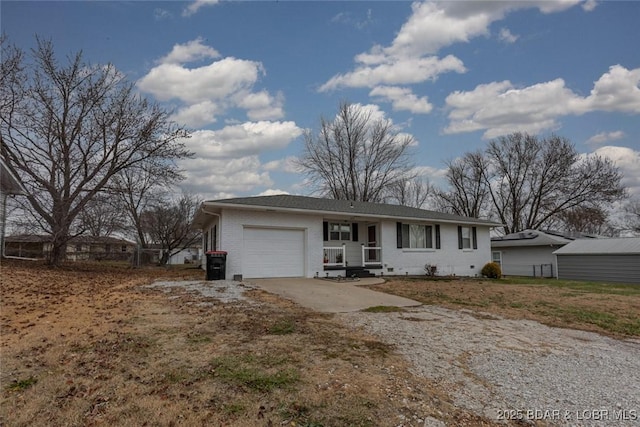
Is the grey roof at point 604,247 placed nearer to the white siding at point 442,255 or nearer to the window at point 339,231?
the white siding at point 442,255

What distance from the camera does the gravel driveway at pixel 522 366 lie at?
135 inches

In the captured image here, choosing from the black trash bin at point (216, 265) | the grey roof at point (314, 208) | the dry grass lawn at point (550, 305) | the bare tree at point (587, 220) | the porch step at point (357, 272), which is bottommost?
the dry grass lawn at point (550, 305)

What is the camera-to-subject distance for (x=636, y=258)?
18484 mm

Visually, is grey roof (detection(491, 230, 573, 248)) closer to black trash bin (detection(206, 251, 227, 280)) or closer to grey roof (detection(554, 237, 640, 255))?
grey roof (detection(554, 237, 640, 255))

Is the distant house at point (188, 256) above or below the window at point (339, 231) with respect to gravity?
below

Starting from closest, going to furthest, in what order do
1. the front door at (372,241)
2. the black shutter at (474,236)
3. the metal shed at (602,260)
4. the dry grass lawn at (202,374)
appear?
1. the dry grass lawn at (202,374)
2. the front door at (372,241)
3. the metal shed at (602,260)
4. the black shutter at (474,236)

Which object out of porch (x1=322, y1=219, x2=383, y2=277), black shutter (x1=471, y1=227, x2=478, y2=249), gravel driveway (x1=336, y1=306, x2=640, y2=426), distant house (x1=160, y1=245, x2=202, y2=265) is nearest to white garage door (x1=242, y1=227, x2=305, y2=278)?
porch (x1=322, y1=219, x2=383, y2=277)

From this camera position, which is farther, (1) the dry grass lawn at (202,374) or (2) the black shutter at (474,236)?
(2) the black shutter at (474,236)

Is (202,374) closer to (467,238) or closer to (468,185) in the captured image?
(467,238)

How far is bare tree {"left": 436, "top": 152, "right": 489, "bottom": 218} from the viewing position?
36.4m

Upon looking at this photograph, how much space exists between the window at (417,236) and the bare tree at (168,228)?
16.2 m

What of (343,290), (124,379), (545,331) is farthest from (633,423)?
(343,290)

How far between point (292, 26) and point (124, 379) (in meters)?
12.7

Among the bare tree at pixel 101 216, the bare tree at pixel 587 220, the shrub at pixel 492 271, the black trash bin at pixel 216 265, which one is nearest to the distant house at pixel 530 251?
the shrub at pixel 492 271
